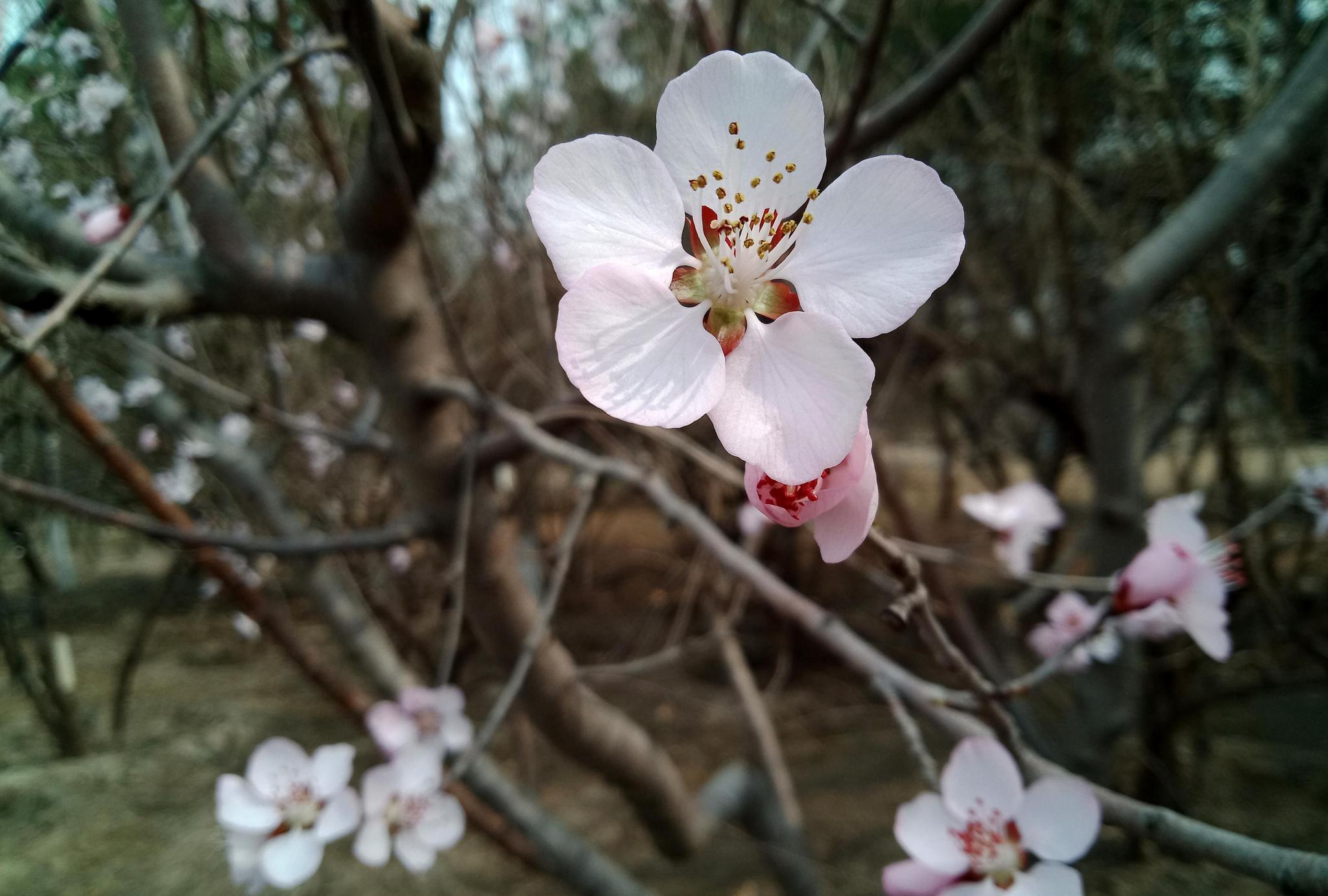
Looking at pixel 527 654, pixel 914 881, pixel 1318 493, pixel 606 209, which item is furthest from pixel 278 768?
pixel 1318 493

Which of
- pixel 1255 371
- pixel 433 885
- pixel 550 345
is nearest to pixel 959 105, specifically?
pixel 1255 371

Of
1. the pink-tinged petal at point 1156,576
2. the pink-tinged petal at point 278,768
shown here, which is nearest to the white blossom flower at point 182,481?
the pink-tinged petal at point 278,768

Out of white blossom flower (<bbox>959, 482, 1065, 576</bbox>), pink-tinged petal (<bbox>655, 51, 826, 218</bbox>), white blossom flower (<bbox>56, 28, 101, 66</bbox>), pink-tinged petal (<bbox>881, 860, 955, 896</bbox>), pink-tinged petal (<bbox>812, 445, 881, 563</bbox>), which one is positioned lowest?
pink-tinged petal (<bbox>881, 860, 955, 896</bbox>)

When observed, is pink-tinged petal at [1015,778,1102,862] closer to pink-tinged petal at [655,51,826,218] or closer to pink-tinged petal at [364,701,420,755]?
pink-tinged petal at [655,51,826,218]

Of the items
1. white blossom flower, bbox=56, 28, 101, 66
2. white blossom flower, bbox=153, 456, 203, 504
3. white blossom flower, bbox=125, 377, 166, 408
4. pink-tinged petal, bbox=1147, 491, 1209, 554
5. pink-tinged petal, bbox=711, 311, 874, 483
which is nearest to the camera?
pink-tinged petal, bbox=711, 311, 874, 483

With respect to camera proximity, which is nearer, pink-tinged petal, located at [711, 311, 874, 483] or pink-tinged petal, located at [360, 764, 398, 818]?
pink-tinged petal, located at [711, 311, 874, 483]

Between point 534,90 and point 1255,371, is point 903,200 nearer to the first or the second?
point 534,90

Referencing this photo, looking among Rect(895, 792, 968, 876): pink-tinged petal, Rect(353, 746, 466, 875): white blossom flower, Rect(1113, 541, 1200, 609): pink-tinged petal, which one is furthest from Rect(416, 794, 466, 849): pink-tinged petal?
Rect(1113, 541, 1200, 609): pink-tinged petal

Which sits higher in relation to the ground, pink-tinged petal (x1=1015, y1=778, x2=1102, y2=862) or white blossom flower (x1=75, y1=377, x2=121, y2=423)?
pink-tinged petal (x1=1015, y1=778, x2=1102, y2=862)
